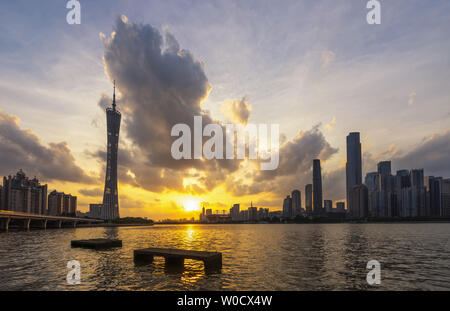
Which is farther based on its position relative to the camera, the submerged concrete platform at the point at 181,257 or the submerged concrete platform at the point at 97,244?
the submerged concrete platform at the point at 97,244

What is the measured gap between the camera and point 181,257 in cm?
3838

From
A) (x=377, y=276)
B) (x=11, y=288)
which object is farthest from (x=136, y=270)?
(x=377, y=276)

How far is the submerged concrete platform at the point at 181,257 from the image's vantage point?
3618 cm

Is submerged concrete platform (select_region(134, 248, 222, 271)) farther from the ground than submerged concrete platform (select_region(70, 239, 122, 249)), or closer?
farther from the ground

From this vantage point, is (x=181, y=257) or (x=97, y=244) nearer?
(x=181, y=257)

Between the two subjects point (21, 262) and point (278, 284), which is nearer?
point (278, 284)

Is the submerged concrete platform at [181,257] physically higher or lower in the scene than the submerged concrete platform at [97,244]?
higher

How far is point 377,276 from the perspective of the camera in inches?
1320

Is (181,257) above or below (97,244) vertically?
above

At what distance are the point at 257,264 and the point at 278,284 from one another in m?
12.5

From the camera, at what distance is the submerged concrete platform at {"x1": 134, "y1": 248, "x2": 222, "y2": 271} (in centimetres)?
3618
